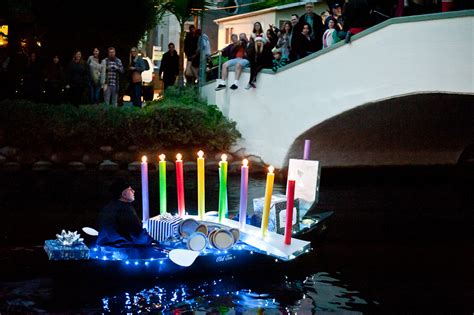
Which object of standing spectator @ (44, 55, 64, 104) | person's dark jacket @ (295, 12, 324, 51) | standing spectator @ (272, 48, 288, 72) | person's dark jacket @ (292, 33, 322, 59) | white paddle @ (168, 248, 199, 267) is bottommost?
white paddle @ (168, 248, 199, 267)

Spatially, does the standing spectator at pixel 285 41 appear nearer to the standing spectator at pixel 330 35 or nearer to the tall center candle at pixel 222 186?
the standing spectator at pixel 330 35

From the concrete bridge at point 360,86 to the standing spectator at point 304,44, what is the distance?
0.34 meters

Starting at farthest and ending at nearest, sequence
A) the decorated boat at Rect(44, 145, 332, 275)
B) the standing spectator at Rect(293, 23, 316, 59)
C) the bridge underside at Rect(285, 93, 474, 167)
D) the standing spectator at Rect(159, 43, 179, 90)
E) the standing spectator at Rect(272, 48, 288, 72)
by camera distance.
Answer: the standing spectator at Rect(159, 43, 179, 90) < the standing spectator at Rect(272, 48, 288, 72) < the standing spectator at Rect(293, 23, 316, 59) < the bridge underside at Rect(285, 93, 474, 167) < the decorated boat at Rect(44, 145, 332, 275)

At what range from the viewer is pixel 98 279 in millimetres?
10039

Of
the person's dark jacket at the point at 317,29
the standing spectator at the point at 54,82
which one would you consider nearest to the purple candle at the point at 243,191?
the person's dark jacket at the point at 317,29

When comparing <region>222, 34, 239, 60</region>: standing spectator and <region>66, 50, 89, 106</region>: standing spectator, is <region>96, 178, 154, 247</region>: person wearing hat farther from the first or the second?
<region>66, 50, 89, 106</region>: standing spectator

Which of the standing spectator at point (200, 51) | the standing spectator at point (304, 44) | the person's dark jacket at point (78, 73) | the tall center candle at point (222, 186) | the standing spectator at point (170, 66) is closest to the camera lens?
the tall center candle at point (222, 186)

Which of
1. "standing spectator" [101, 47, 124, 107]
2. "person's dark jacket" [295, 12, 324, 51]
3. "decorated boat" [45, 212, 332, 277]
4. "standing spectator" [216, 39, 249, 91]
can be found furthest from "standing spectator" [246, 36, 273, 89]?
"decorated boat" [45, 212, 332, 277]

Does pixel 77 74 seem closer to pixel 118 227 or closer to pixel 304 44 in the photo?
pixel 304 44

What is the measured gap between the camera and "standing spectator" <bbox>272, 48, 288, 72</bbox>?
1972cm

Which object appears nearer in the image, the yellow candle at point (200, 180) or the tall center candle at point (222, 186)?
the yellow candle at point (200, 180)

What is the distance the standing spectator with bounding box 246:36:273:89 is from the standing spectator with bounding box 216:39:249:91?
393 mm

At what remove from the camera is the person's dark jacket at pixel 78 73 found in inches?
859

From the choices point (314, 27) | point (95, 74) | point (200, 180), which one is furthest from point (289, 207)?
point (95, 74)
